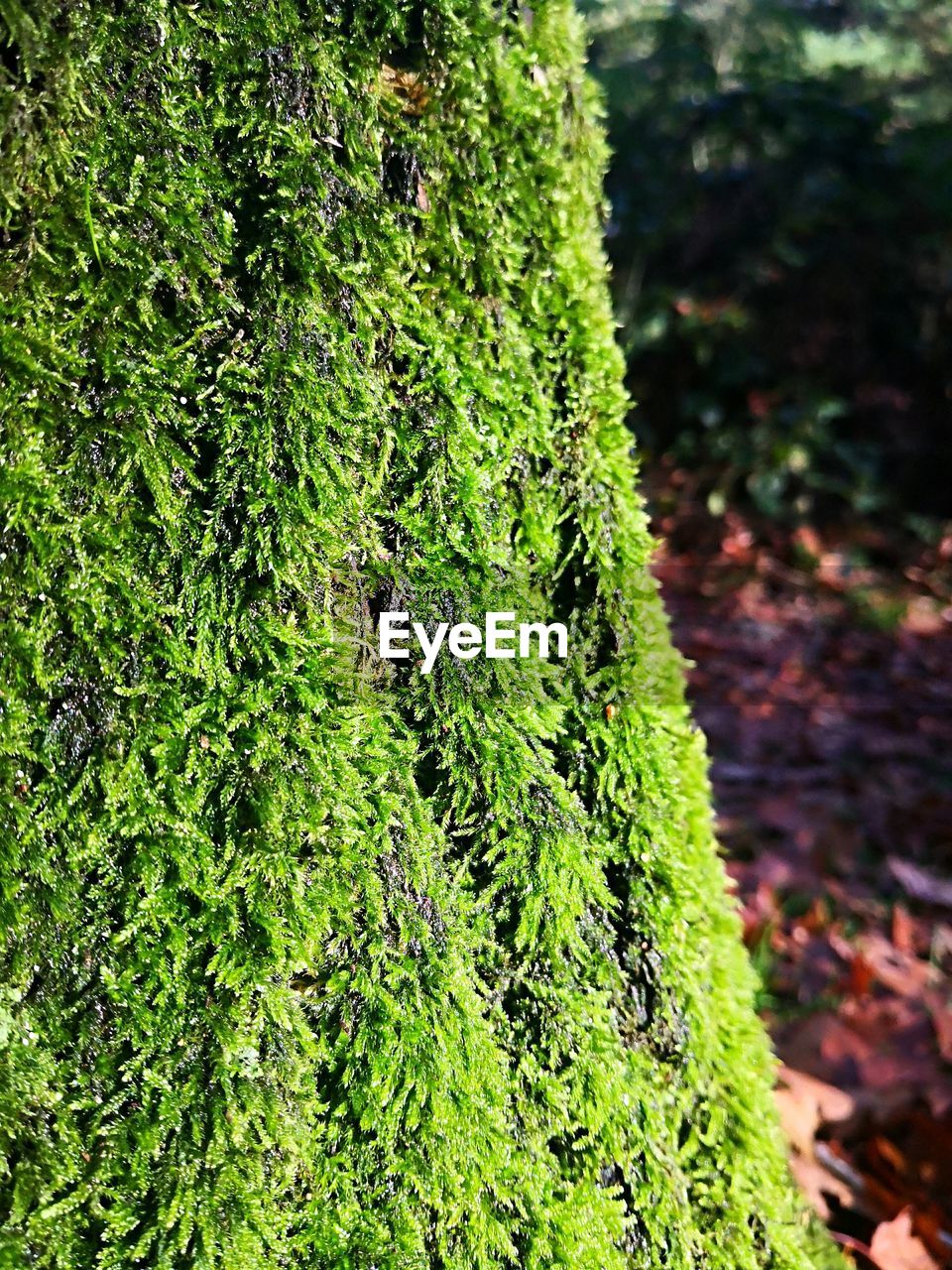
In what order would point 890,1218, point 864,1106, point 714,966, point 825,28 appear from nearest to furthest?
point 714,966 → point 890,1218 → point 864,1106 → point 825,28

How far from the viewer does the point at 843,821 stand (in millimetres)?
3896

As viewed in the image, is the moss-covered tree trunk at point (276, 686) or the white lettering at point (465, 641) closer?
the moss-covered tree trunk at point (276, 686)

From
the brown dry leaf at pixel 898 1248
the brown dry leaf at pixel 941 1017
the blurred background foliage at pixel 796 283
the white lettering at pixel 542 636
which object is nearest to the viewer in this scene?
the white lettering at pixel 542 636

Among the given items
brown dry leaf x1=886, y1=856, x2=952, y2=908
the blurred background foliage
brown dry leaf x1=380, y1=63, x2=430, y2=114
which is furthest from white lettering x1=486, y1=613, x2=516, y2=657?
the blurred background foliage

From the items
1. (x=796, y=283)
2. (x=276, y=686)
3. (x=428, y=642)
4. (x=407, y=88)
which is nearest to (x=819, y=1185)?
(x=428, y=642)

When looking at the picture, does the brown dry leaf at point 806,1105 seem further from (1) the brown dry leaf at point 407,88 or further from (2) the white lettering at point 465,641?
(1) the brown dry leaf at point 407,88

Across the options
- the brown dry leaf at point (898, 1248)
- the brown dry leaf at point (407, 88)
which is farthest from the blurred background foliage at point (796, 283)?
the brown dry leaf at point (407, 88)

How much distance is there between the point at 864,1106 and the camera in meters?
2.34

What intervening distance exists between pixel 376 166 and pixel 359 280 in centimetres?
15

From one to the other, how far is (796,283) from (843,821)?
5023 millimetres

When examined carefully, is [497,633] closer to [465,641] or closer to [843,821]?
[465,641]

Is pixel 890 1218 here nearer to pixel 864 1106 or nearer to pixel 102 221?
pixel 864 1106

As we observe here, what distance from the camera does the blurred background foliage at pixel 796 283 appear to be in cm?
702

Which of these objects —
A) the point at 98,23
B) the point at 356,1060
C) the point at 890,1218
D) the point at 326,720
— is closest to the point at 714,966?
the point at 356,1060
